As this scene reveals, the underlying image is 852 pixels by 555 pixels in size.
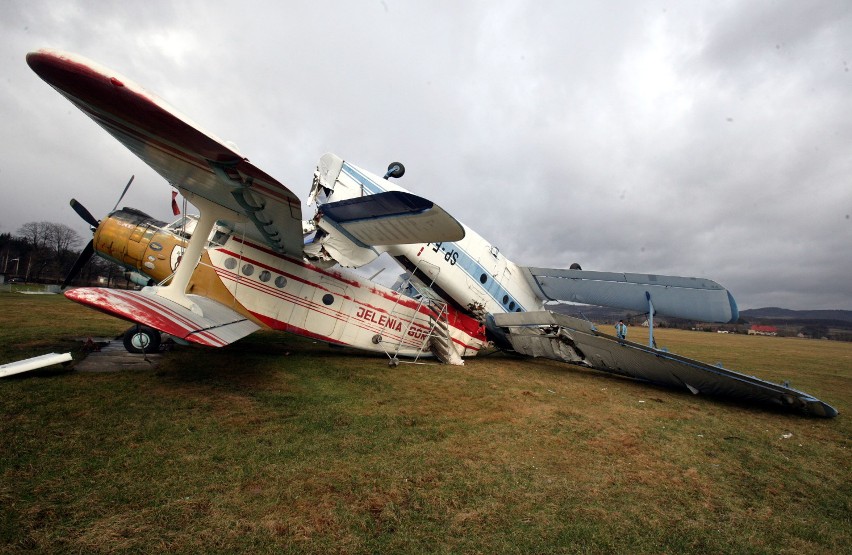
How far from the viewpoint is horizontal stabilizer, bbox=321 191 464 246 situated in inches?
184

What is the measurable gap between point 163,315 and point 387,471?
3413 millimetres

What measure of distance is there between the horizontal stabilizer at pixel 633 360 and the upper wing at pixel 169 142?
253 inches

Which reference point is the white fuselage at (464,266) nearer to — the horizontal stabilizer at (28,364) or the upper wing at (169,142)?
the upper wing at (169,142)

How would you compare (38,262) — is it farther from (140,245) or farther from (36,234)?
(140,245)

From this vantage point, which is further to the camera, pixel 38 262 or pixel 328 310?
pixel 38 262

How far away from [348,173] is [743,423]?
30.2 ft

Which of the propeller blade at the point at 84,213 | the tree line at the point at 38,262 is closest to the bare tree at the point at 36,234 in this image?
the tree line at the point at 38,262

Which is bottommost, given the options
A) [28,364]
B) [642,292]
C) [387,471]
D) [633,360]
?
[28,364]

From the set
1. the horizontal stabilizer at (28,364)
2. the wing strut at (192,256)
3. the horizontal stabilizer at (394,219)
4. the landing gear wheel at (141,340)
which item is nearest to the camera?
the horizontal stabilizer at (28,364)

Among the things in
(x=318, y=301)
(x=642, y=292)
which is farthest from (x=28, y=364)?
(x=642, y=292)

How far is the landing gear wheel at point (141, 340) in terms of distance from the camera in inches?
273

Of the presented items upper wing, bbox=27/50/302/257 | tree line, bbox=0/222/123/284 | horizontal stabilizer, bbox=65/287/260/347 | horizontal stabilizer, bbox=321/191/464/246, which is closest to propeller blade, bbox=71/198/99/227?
horizontal stabilizer, bbox=65/287/260/347

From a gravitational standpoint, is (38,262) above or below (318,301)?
below

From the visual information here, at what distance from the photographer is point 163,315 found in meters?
4.36
